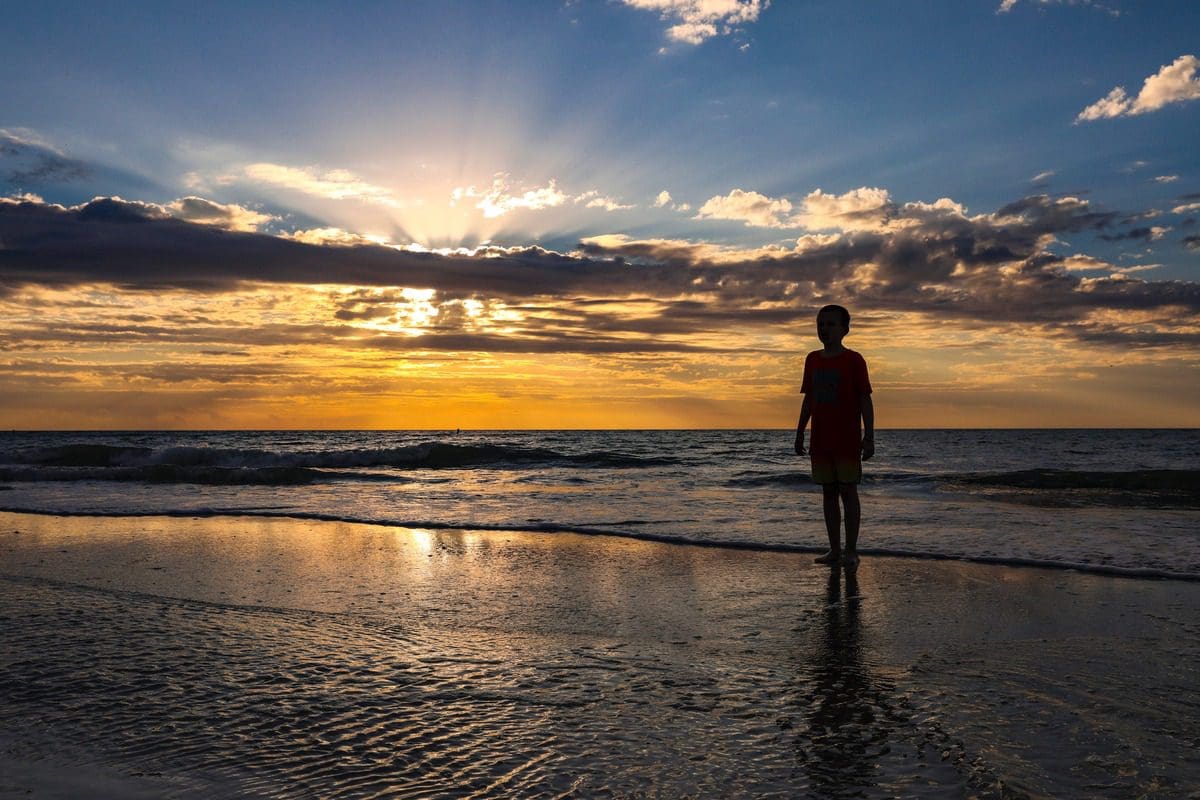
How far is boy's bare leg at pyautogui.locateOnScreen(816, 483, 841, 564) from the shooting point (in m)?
6.53

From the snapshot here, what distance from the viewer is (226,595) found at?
5.08m

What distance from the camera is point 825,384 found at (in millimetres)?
6695

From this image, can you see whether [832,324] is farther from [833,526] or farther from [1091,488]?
[1091,488]

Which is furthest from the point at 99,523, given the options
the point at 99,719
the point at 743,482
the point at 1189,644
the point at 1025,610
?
the point at 743,482

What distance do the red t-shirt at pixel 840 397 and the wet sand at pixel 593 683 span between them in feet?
3.76

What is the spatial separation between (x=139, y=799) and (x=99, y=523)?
28.0 ft

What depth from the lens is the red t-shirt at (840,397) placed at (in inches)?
259

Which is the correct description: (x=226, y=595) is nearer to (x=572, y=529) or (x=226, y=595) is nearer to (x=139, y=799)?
(x=139, y=799)

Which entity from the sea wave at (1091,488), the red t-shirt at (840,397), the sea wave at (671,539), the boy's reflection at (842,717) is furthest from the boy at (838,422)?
the sea wave at (1091,488)

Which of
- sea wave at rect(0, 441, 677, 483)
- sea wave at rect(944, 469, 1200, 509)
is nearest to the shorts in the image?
sea wave at rect(944, 469, 1200, 509)

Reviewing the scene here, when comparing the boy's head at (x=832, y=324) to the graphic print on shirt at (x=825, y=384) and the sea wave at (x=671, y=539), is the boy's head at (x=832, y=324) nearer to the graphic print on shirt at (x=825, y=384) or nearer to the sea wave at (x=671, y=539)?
the graphic print on shirt at (x=825, y=384)

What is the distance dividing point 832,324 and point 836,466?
1.15 meters

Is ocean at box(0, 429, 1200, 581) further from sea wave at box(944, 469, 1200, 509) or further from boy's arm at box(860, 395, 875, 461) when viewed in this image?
boy's arm at box(860, 395, 875, 461)

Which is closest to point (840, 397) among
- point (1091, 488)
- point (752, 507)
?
point (752, 507)
